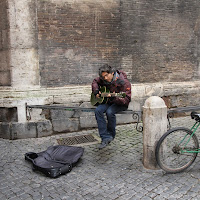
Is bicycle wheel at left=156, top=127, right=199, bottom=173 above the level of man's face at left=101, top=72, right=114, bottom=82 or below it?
below

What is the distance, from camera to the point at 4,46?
18.2 feet

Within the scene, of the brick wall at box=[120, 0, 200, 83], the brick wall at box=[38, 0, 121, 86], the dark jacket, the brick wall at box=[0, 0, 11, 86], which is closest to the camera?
the dark jacket

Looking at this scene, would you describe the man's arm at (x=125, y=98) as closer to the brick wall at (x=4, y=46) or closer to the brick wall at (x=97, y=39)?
the brick wall at (x=97, y=39)

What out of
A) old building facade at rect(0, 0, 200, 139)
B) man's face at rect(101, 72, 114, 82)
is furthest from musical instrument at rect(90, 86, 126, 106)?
old building facade at rect(0, 0, 200, 139)

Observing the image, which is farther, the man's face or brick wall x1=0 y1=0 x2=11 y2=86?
brick wall x1=0 y1=0 x2=11 y2=86

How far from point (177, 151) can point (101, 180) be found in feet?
4.10

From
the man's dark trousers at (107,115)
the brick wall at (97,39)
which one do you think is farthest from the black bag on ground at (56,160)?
the brick wall at (97,39)

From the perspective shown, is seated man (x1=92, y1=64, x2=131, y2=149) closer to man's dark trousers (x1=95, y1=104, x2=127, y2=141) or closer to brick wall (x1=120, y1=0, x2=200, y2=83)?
man's dark trousers (x1=95, y1=104, x2=127, y2=141)

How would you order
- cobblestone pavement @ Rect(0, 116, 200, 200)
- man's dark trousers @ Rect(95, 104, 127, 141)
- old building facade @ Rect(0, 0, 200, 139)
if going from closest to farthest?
cobblestone pavement @ Rect(0, 116, 200, 200)
man's dark trousers @ Rect(95, 104, 127, 141)
old building facade @ Rect(0, 0, 200, 139)

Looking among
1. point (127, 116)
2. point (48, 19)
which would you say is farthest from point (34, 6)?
point (127, 116)

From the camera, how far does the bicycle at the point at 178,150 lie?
3.66m

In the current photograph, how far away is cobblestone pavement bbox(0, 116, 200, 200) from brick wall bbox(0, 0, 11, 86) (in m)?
1.80

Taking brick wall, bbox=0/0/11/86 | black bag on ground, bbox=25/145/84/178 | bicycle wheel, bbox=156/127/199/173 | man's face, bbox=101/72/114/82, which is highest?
brick wall, bbox=0/0/11/86

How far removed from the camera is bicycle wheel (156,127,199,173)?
3654 mm
